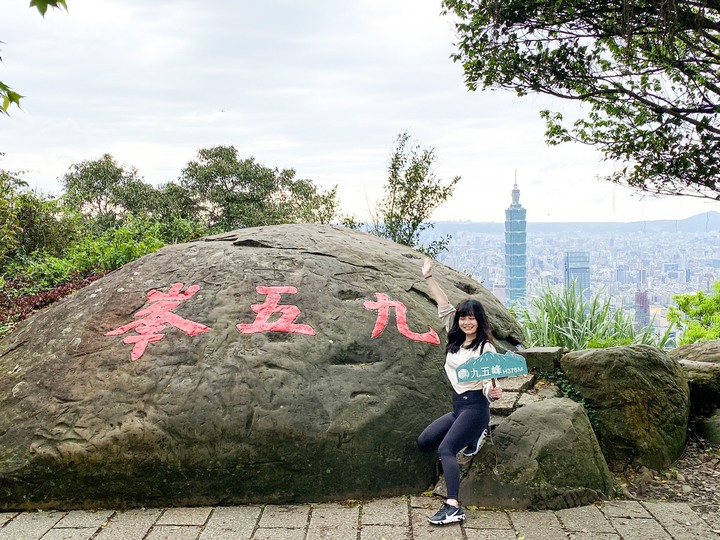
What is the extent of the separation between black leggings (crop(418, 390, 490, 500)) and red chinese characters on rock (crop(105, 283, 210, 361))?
5.47 ft

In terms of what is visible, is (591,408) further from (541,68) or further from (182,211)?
(182,211)

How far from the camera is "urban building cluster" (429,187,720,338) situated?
851 centimetres

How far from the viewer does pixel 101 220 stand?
50.9ft

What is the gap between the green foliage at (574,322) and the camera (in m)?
7.78

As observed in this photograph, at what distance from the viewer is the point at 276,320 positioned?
4.32 m

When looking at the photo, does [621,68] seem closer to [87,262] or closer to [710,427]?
[710,427]

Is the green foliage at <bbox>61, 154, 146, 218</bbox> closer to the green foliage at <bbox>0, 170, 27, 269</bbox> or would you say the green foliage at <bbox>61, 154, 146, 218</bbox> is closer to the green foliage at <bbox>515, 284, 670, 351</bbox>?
the green foliage at <bbox>0, 170, 27, 269</bbox>

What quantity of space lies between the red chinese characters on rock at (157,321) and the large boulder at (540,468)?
6.69 feet

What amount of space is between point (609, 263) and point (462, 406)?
47.4 feet

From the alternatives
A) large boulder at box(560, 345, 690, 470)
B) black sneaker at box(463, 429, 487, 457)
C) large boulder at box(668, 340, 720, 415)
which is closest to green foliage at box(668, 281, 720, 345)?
large boulder at box(668, 340, 720, 415)

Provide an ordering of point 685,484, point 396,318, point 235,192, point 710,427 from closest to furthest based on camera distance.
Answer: point 685,484 → point 396,318 → point 710,427 → point 235,192

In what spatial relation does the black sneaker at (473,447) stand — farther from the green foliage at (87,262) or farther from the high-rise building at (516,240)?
the high-rise building at (516,240)

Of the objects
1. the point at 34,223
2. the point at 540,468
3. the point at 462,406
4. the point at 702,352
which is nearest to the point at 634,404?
the point at 540,468

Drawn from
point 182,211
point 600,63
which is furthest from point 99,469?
point 182,211
